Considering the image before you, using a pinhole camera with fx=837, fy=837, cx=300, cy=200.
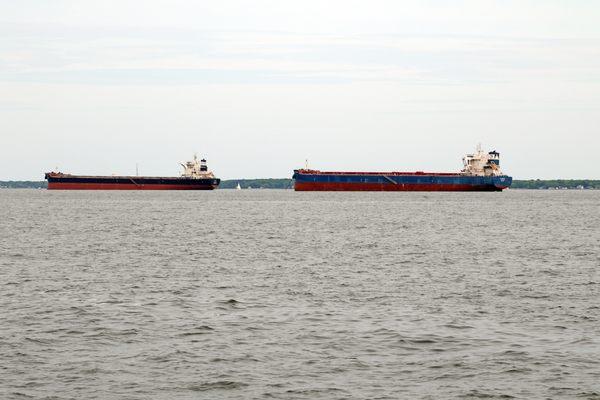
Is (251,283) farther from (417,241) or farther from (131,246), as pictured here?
(417,241)

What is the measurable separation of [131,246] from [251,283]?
74.3 ft

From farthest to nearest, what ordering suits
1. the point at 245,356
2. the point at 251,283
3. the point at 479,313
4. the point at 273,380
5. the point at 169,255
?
1. the point at 169,255
2. the point at 251,283
3. the point at 479,313
4. the point at 245,356
5. the point at 273,380

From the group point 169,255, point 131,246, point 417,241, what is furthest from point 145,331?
point 417,241

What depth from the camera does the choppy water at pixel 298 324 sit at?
64.1 feet

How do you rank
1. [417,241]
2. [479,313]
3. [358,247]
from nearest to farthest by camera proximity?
[479,313] → [358,247] → [417,241]

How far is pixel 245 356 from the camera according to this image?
22.2m

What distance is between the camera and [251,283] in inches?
1430

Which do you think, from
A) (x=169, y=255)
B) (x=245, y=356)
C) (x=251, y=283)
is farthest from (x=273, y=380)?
(x=169, y=255)

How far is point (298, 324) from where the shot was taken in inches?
1038

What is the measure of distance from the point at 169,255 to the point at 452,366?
103 feet

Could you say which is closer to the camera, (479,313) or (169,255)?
(479,313)

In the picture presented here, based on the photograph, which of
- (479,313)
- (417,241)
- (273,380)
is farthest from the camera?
(417,241)

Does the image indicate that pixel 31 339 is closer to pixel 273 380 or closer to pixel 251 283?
pixel 273 380

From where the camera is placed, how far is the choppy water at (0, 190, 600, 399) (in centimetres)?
1953
